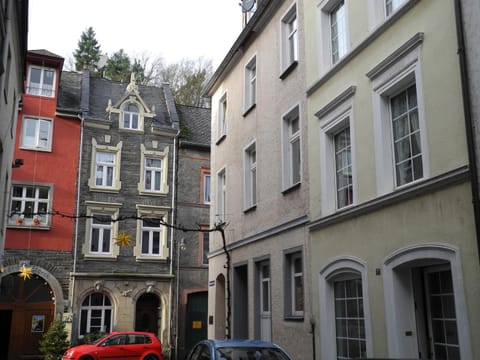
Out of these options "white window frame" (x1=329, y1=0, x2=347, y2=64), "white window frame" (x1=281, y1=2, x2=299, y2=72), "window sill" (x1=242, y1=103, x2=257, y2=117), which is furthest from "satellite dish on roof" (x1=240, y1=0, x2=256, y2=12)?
"white window frame" (x1=329, y1=0, x2=347, y2=64)

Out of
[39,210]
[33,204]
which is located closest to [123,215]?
[39,210]

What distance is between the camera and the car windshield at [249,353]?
962 centimetres

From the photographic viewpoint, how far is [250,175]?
61.1 ft

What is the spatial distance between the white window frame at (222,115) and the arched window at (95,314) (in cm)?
1151

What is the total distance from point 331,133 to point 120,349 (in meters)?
13.9

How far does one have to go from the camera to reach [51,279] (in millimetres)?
27406

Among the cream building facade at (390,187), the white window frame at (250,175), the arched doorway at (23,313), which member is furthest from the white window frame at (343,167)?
the arched doorway at (23,313)

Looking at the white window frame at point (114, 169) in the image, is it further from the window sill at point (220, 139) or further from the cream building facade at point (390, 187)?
the cream building facade at point (390, 187)

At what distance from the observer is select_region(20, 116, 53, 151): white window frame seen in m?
28.5

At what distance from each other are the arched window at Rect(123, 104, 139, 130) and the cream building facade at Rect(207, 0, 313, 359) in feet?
33.6

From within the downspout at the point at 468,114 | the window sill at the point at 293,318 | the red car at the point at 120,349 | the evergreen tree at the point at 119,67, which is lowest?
the red car at the point at 120,349

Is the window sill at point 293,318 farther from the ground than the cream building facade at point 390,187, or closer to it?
closer to it

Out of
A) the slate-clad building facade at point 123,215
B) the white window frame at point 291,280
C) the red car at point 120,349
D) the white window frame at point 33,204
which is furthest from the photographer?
the slate-clad building facade at point 123,215

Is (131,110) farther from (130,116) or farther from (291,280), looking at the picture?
(291,280)
